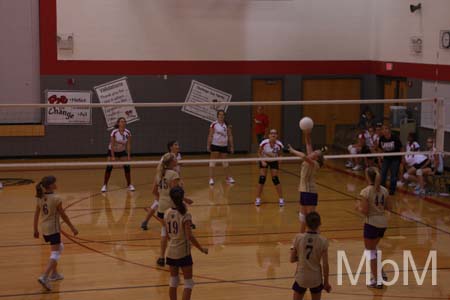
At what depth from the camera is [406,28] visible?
22.2 metres

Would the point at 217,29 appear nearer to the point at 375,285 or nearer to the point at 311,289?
the point at 375,285

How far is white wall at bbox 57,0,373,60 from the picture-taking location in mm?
22688

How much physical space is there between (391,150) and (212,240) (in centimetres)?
619

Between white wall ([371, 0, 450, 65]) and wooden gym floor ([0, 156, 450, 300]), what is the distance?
4380 millimetres

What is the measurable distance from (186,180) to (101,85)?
530 cm

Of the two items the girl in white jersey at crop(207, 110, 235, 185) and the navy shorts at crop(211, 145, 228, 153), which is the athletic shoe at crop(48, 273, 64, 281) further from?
the navy shorts at crop(211, 145, 228, 153)

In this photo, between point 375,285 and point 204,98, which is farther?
point 204,98

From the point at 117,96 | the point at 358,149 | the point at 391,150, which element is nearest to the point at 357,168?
the point at 358,149

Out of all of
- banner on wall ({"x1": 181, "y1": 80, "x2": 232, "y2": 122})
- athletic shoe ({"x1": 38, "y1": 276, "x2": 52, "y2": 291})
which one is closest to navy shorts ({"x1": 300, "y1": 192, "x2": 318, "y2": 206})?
athletic shoe ({"x1": 38, "y1": 276, "x2": 52, "y2": 291})

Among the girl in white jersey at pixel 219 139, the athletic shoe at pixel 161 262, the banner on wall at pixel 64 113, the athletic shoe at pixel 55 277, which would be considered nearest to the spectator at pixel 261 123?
the girl in white jersey at pixel 219 139

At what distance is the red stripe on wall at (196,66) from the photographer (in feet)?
73.3

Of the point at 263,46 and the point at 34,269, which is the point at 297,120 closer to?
the point at 263,46

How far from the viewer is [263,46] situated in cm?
2386

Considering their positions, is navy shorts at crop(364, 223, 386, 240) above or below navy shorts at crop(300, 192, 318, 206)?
below
